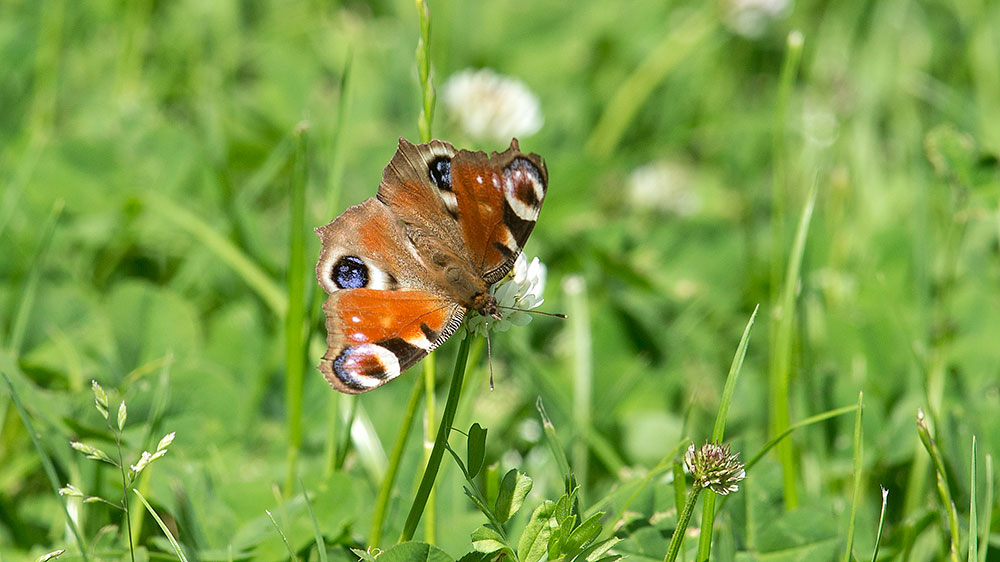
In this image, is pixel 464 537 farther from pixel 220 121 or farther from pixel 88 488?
pixel 220 121

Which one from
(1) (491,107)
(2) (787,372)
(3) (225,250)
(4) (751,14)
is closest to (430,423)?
(2) (787,372)

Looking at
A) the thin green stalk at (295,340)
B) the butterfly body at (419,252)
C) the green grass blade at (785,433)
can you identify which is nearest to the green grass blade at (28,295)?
the thin green stalk at (295,340)

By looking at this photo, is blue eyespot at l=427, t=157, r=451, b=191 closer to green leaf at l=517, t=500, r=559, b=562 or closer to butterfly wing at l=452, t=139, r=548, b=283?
butterfly wing at l=452, t=139, r=548, b=283

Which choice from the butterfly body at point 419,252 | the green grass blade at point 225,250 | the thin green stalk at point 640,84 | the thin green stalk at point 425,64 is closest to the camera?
the butterfly body at point 419,252

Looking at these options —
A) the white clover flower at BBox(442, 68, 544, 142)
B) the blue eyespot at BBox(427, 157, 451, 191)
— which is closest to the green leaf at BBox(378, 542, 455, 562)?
the blue eyespot at BBox(427, 157, 451, 191)

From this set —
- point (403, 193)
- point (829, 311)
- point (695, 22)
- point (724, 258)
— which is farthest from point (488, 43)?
point (403, 193)

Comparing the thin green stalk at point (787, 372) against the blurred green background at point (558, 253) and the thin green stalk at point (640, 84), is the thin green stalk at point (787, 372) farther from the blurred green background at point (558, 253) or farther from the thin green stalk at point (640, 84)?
the thin green stalk at point (640, 84)
